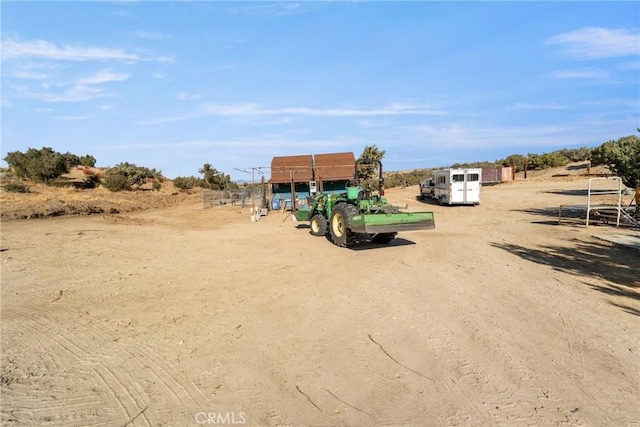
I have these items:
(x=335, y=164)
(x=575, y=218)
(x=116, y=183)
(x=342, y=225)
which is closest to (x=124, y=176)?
(x=116, y=183)

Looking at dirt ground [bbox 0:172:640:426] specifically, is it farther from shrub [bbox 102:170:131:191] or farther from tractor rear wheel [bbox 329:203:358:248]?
shrub [bbox 102:170:131:191]

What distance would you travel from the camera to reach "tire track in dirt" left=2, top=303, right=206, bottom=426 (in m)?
3.38

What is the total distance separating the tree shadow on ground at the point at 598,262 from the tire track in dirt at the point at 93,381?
6.45 metres

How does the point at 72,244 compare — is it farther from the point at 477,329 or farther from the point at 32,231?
the point at 477,329

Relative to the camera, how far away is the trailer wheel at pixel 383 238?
11.7 meters

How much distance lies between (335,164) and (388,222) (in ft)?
63.9

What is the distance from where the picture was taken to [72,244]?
11023 millimetres

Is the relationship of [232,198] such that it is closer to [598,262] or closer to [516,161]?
[598,262]

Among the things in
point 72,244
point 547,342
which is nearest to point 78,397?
point 547,342

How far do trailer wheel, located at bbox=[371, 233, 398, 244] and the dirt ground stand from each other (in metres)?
1.70

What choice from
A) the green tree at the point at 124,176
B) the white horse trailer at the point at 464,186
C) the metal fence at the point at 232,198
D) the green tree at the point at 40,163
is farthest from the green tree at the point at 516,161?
the green tree at the point at 40,163

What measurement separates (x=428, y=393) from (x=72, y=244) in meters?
10.9

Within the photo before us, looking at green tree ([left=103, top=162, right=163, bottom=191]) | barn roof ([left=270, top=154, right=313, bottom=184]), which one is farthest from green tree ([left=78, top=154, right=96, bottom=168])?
→ barn roof ([left=270, top=154, right=313, bottom=184])

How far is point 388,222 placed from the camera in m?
10.2
